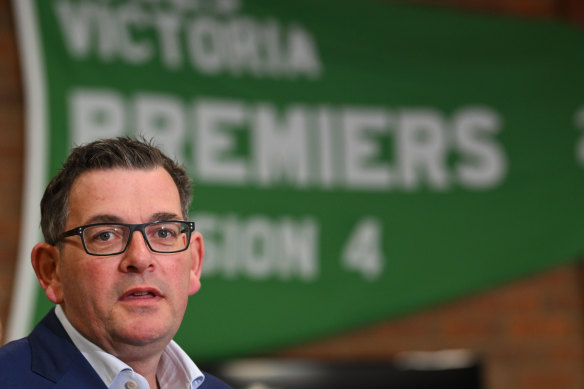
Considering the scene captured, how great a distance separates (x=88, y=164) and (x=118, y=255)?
14 cm

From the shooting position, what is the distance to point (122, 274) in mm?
1117

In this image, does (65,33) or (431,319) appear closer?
(65,33)

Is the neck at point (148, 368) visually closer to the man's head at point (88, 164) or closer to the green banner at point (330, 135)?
the man's head at point (88, 164)

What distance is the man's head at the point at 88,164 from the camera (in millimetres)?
1161

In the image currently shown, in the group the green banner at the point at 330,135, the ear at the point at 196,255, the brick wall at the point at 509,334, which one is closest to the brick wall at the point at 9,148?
the green banner at the point at 330,135

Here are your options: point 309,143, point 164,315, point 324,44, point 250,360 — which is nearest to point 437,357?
point 250,360

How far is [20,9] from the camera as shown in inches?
129

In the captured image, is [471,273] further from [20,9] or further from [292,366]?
[20,9]

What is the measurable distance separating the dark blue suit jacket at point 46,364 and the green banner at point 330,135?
6.61 ft

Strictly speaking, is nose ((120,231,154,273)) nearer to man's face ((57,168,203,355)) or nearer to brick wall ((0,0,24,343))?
man's face ((57,168,203,355))

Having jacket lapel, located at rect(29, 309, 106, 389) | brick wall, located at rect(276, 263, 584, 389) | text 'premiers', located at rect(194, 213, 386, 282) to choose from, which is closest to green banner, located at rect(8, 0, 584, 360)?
text 'premiers', located at rect(194, 213, 386, 282)

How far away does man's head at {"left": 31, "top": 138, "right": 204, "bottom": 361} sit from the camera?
1117mm

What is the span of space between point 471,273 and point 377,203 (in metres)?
0.51

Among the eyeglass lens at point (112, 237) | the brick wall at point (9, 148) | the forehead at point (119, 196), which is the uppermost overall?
the brick wall at point (9, 148)
